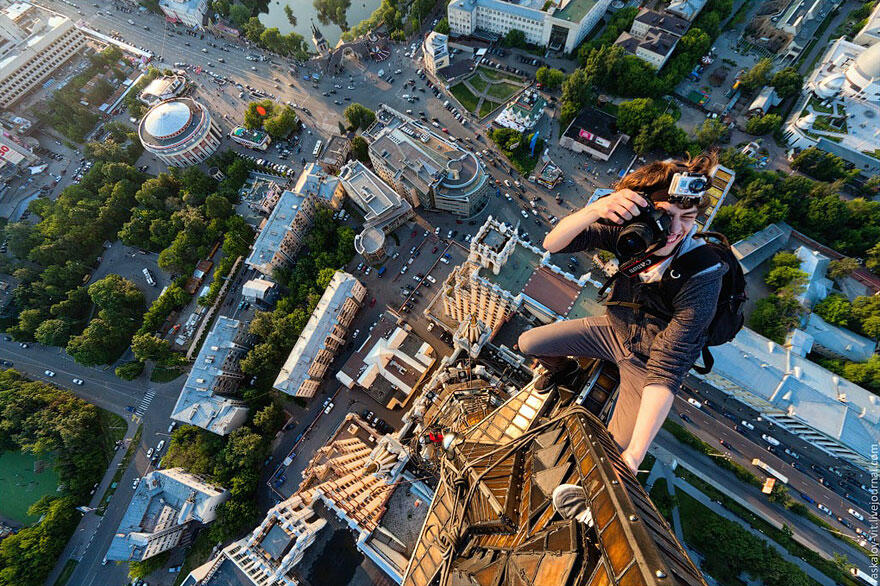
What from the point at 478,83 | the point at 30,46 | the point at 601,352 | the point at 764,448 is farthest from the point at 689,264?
the point at 30,46

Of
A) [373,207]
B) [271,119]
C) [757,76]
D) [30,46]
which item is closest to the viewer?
[373,207]

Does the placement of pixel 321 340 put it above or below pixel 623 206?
below

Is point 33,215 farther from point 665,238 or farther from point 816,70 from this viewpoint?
point 816,70

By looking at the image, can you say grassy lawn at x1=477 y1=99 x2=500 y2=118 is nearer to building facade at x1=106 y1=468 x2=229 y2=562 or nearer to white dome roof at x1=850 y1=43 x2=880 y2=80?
white dome roof at x1=850 y1=43 x2=880 y2=80

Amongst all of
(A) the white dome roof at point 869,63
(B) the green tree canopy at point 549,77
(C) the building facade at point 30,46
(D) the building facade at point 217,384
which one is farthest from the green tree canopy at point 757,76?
(C) the building facade at point 30,46

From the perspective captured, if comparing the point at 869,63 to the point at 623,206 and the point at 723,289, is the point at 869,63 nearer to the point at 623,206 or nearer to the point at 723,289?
the point at 723,289

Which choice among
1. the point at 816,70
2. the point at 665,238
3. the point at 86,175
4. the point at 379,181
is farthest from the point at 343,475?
the point at 816,70

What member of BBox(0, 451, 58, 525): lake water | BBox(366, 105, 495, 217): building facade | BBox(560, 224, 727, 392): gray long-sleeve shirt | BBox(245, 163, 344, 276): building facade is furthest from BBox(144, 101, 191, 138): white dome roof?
BBox(560, 224, 727, 392): gray long-sleeve shirt
